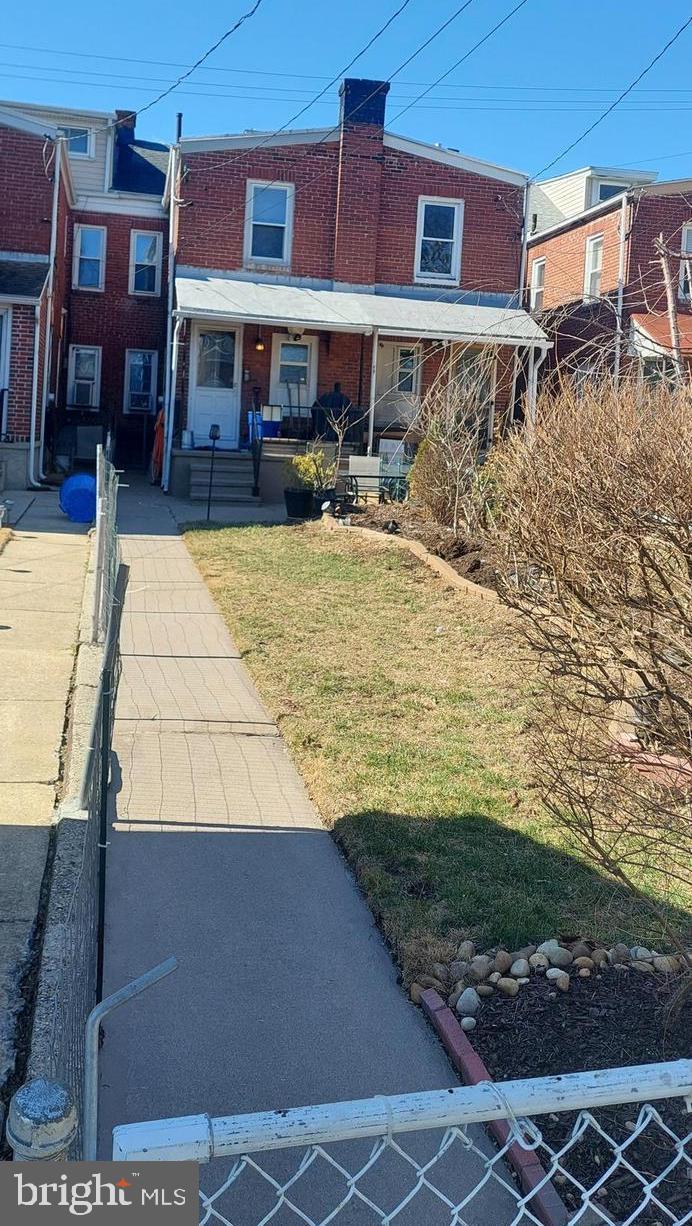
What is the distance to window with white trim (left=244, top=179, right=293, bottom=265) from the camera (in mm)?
22766

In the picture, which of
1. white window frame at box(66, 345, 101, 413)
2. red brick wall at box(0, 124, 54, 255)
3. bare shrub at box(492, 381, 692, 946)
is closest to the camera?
bare shrub at box(492, 381, 692, 946)

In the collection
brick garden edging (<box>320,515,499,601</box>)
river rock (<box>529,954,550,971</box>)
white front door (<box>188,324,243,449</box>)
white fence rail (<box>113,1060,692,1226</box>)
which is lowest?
white fence rail (<box>113,1060,692,1226</box>)

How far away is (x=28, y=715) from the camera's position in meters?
Result: 7.05

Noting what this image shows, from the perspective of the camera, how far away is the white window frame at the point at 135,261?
90.8 ft

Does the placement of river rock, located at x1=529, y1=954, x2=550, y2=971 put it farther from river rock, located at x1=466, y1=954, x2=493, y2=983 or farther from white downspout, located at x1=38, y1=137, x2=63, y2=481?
white downspout, located at x1=38, y1=137, x2=63, y2=481

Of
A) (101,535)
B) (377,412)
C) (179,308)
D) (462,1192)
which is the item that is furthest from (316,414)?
(462,1192)

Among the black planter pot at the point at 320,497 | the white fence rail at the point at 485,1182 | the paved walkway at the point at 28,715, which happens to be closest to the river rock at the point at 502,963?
the white fence rail at the point at 485,1182

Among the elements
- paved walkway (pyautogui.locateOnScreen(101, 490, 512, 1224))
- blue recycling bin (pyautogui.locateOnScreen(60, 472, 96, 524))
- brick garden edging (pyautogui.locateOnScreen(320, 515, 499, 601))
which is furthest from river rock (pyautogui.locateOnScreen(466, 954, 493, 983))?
blue recycling bin (pyautogui.locateOnScreen(60, 472, 96, 524))

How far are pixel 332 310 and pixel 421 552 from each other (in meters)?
10.1

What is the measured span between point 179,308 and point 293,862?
1675 centimetres

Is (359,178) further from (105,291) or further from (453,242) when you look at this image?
(105,291)

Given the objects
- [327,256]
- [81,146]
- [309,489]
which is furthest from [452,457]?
[81,146]

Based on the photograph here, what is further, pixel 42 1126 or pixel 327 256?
pixel 327 256

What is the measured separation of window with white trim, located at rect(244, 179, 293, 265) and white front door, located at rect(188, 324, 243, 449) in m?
1.74
